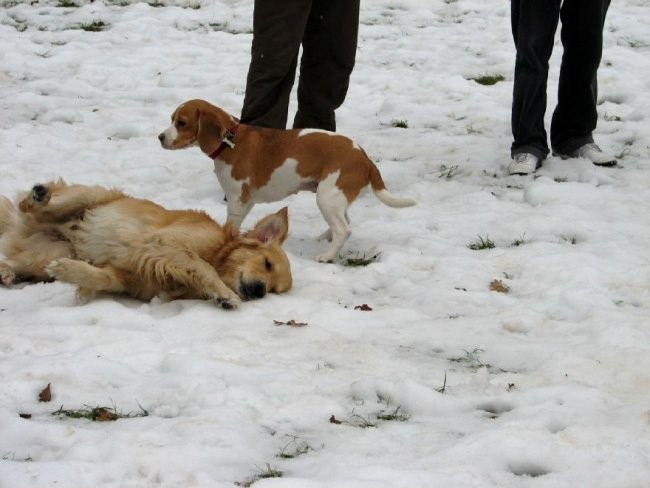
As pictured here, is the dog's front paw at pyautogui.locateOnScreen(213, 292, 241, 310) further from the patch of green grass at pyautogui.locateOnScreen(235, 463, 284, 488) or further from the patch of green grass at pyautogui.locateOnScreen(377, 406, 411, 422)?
the patch of green grass at pyautogui.locateOnScreen(235, 463, 284, 488)

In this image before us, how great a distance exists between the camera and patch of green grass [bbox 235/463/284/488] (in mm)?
2555

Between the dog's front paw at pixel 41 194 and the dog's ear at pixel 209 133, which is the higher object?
the dog's ear at pixel 209 133

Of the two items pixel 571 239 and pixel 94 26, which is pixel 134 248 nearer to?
pixel 571 239

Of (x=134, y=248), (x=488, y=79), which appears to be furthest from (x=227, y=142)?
(x=488, y=79)

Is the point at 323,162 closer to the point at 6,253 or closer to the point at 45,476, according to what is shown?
the point at 6,253

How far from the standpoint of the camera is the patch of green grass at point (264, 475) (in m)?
2.55

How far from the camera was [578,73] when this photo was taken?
6680 mm

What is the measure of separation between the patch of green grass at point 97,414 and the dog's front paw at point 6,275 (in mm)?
1848

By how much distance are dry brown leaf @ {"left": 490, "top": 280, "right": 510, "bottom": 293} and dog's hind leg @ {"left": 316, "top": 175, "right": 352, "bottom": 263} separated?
1056 mm

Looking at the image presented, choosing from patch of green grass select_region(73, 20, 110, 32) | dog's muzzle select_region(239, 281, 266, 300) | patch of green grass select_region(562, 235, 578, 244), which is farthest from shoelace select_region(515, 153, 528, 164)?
patch of green grass select_region(73, 20, 110, 32)

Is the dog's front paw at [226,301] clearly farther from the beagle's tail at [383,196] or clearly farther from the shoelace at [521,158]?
the shoelace at [521,158]

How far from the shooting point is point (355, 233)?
579cm

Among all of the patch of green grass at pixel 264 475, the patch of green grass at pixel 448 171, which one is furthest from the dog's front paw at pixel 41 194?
the patch of green grass at pixel 448 171

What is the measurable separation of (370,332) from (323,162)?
5.49ft
